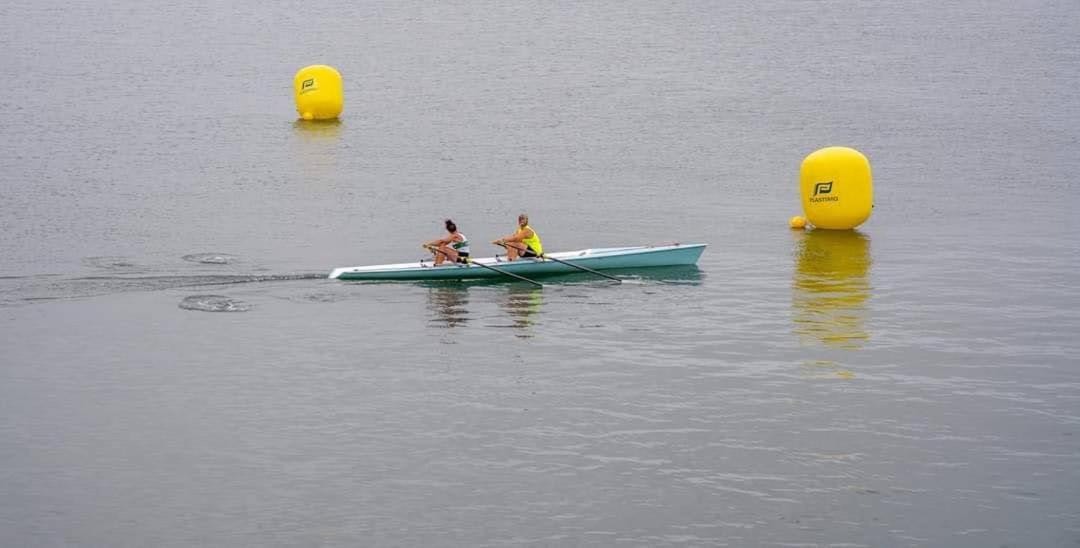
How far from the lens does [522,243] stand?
38.7 metres

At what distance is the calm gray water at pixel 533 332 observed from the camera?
23.5 m

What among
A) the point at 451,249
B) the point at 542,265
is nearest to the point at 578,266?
the point at 542,265

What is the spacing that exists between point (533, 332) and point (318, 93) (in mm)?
36917

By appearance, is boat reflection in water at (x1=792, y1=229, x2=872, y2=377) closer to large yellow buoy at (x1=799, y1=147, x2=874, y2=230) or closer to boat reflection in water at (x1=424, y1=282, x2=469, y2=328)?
large yellow buoy at (x1=799, y1=147, x2=874, y2=230)

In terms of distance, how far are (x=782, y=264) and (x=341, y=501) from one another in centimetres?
2114

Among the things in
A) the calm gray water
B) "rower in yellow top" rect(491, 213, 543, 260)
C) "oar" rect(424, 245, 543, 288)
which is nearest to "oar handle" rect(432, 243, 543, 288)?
"oar" rect(424, 245, 543, 288)

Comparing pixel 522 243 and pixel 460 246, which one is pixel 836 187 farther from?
pixel 460 246

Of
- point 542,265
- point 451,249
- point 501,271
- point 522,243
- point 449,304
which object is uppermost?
point 522,243

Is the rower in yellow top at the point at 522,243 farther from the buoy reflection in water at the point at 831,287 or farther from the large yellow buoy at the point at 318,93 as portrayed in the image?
the large yellow buoy at the point at 318,93

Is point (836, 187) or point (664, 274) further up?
point (836, 187)

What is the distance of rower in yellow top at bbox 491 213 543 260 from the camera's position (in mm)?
38562

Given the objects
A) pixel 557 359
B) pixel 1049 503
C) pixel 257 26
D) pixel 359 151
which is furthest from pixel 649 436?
pixel 257 26

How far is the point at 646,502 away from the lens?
23641 millimetres

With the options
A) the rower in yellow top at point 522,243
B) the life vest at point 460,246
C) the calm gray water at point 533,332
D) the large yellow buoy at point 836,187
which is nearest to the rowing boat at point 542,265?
the rower in yellow top at point 522,243
